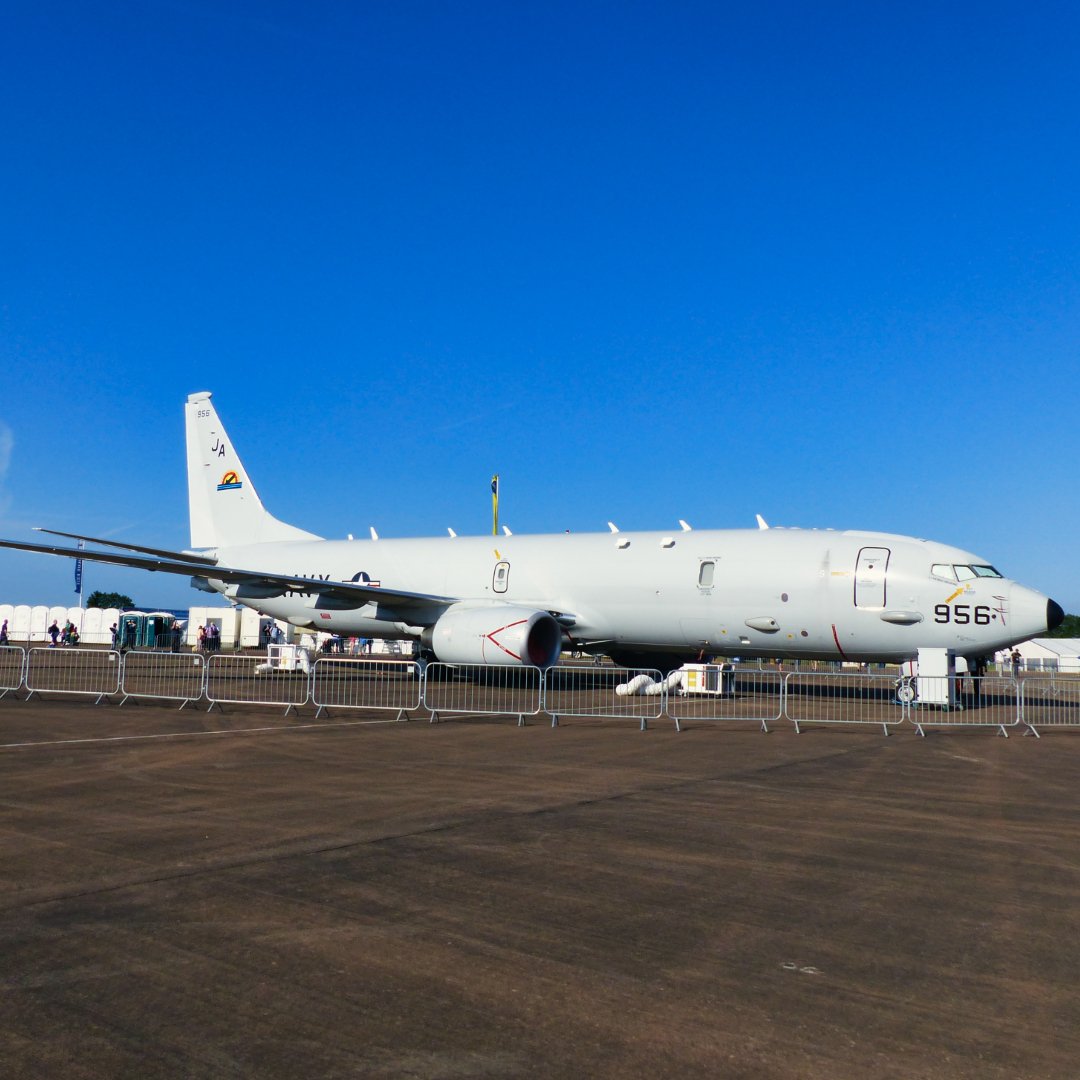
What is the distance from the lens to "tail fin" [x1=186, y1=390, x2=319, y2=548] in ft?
101

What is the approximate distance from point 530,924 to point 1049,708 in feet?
58.1

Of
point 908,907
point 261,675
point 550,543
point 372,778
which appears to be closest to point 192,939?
point 908,907

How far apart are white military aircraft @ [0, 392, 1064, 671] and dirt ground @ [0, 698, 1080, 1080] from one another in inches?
350

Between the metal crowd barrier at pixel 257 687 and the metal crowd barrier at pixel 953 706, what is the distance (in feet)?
35.2

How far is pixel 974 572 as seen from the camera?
18.1 m

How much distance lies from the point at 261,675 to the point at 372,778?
53.2ft

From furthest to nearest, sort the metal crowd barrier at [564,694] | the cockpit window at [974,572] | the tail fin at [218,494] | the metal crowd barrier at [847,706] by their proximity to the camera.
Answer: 1. the tail fin at [218,494]
2. the cockpit window at [974,572]
3. the metal crowd barrier at [564,694]
4. the metal crowd barrier at [847,706]

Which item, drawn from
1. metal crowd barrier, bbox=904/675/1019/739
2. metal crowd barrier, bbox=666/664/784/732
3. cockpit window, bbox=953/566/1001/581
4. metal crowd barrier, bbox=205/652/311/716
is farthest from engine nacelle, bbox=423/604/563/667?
cockpit window, bbox=953/566/1001/581

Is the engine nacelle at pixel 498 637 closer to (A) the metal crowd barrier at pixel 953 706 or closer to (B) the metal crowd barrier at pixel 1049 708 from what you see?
(A) the metal crowd barrier at pixel 953 706

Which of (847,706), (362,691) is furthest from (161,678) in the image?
(847,706)

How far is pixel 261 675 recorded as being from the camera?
2444 cm

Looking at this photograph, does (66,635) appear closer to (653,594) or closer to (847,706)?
(653,594)

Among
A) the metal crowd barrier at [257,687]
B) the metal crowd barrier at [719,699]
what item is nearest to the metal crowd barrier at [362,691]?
the metal crowd barrier at [257,687]

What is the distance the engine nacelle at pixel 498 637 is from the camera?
64.8ft
